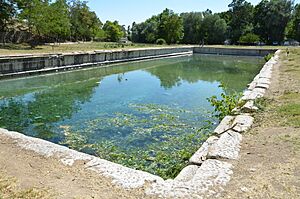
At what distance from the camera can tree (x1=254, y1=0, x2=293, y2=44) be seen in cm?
4228

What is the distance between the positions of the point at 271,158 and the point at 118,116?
15.4ft

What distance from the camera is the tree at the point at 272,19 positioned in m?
42.3

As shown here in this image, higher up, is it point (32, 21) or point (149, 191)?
point (32, 21)

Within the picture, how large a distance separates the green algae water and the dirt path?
1.08 meters

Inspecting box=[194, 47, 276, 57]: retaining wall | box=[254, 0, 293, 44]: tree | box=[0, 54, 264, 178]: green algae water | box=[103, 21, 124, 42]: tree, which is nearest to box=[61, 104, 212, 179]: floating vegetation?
box=[0, 54, 264, 178]: green algae water

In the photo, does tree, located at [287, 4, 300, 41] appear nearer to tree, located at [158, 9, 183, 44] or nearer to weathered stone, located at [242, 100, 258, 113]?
tree, located at [158, 9, 183, 44]

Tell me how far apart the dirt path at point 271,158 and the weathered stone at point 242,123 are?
0.37 feet

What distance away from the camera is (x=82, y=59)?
59.1ft

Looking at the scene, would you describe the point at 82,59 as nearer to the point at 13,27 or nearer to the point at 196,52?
the point at 13,27

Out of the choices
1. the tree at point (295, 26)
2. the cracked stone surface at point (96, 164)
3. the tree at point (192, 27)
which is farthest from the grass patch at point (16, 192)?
the tree at point (295, 26)

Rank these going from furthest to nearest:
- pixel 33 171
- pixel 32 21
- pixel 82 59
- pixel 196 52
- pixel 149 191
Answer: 1. pixel 196 52
2. pixel 32 21
3. pixel 82 59
4. pixel 33 171
5. pixel 149 191

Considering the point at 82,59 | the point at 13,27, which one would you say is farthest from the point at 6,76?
the point at 13,27

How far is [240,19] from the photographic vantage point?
47750 millimetres

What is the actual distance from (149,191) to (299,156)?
1.97 m
